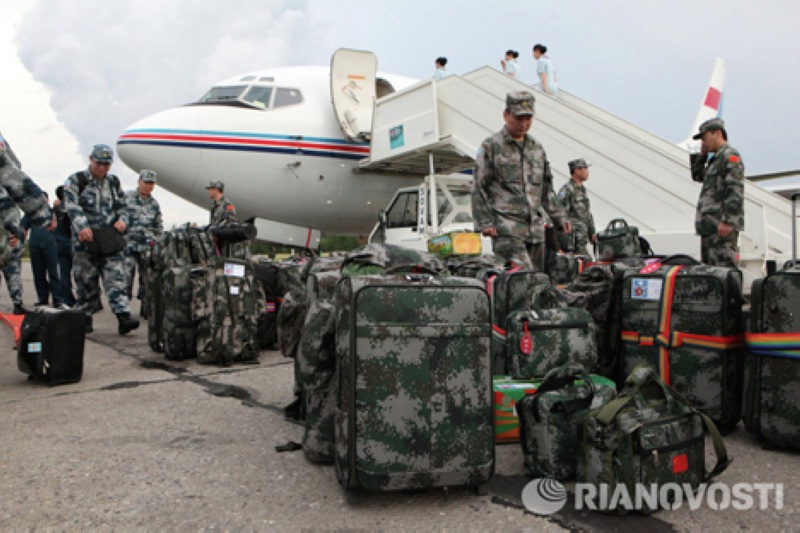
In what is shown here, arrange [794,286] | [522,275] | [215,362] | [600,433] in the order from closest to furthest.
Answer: [600,433] → [794,286] → [522,275] → [215,362]

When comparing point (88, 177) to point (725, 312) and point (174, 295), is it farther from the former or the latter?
point (725, 312)

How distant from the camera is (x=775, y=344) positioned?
2529 millimetres

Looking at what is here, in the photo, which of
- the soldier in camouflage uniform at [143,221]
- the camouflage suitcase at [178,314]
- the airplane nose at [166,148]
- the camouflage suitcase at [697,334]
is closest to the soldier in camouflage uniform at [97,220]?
the camouflage suitcase at [178,314]

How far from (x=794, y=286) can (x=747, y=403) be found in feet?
1.85

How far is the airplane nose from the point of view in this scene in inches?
357

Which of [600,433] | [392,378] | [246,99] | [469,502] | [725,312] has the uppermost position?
[246,99]

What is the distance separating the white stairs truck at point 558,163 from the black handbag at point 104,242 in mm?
3838

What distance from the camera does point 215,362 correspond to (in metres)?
4.51

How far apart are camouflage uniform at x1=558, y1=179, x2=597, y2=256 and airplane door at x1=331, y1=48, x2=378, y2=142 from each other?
16.0 feet

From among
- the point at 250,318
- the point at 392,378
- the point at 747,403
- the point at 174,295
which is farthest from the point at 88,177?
the point at 747,403

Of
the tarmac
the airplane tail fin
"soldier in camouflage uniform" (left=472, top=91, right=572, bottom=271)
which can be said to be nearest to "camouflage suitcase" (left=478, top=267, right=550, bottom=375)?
the tarmac

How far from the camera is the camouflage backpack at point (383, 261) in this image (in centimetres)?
268

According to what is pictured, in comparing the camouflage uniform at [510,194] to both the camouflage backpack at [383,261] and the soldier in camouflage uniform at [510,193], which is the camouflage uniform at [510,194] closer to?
the soldier in camouflage uniform at [510,193]

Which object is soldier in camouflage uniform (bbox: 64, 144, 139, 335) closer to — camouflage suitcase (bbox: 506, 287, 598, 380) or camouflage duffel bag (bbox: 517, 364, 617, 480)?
camouflage suitcase (bbox: 506, 287, 598, 380)
